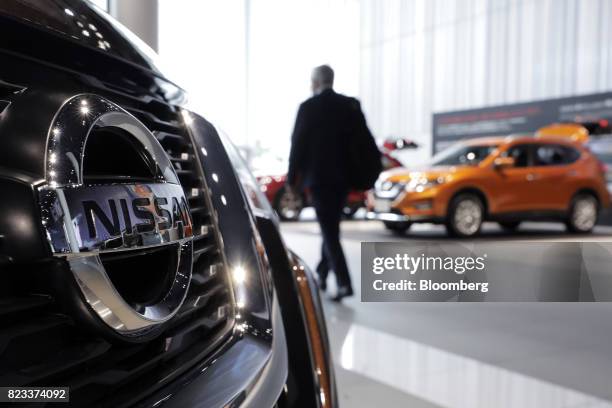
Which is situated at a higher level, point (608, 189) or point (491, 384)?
point (608, 189)

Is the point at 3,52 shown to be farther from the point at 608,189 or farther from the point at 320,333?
the point at 608,189

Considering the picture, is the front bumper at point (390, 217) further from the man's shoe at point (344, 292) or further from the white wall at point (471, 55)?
the white wall at point (471, 55)

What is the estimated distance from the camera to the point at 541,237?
7344mm

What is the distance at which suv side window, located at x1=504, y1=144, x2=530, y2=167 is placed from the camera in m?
7.00

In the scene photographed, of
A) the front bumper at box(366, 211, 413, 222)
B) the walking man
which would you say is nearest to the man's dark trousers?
the walking man

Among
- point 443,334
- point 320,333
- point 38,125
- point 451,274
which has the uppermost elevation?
point 38,125

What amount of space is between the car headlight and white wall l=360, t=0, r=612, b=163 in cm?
749

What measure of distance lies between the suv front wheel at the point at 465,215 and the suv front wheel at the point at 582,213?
147cm

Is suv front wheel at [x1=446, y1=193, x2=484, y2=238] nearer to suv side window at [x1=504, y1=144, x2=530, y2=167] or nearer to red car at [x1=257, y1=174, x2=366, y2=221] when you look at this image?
suv side window at [x1=504, y1=144, x2=530, y2=167]

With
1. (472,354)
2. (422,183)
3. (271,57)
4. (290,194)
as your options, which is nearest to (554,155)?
(422,183)

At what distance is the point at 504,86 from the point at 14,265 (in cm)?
1477

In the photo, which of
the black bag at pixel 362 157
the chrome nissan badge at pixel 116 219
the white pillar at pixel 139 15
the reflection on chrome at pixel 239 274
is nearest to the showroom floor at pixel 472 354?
the black bag at pixel 362 157

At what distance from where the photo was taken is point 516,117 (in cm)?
1093

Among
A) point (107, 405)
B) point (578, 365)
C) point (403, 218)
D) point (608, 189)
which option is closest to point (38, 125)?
point (107, 405)
